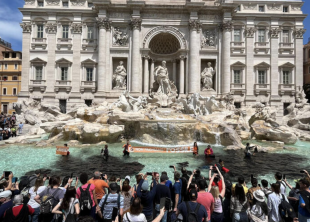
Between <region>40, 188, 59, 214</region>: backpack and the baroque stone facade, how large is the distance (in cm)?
1944

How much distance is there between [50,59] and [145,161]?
20411 mm

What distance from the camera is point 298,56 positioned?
23438 millimetres

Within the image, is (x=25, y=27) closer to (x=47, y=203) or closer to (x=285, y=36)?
(x=47, y=203)

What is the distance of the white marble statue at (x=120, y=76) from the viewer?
23.0 metres

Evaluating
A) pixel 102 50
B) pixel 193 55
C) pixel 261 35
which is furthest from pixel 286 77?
pixel 102 50

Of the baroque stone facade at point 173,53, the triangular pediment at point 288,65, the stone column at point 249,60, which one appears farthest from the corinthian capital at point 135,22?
the triangular pediment at point 288,65

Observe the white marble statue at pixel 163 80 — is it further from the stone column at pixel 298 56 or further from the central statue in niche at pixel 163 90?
the stone column at pixel 298 56

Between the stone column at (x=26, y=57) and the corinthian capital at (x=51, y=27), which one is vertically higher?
the corinthian capital at (x=51, y=27)

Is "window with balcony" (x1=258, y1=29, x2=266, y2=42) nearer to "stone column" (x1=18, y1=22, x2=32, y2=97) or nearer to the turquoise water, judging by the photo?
the turquoise water

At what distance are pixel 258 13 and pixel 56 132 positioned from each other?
25.8m

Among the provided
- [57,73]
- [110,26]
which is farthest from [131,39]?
[57,73]

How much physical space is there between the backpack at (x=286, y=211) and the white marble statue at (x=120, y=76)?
21.0m

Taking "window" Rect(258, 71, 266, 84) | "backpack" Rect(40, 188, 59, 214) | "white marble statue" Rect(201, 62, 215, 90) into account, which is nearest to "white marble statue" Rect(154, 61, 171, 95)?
"white marble statue" Rect(201, 62, 215, 90)

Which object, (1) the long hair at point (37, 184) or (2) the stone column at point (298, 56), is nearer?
(1) the long hair at point (37, 184)
